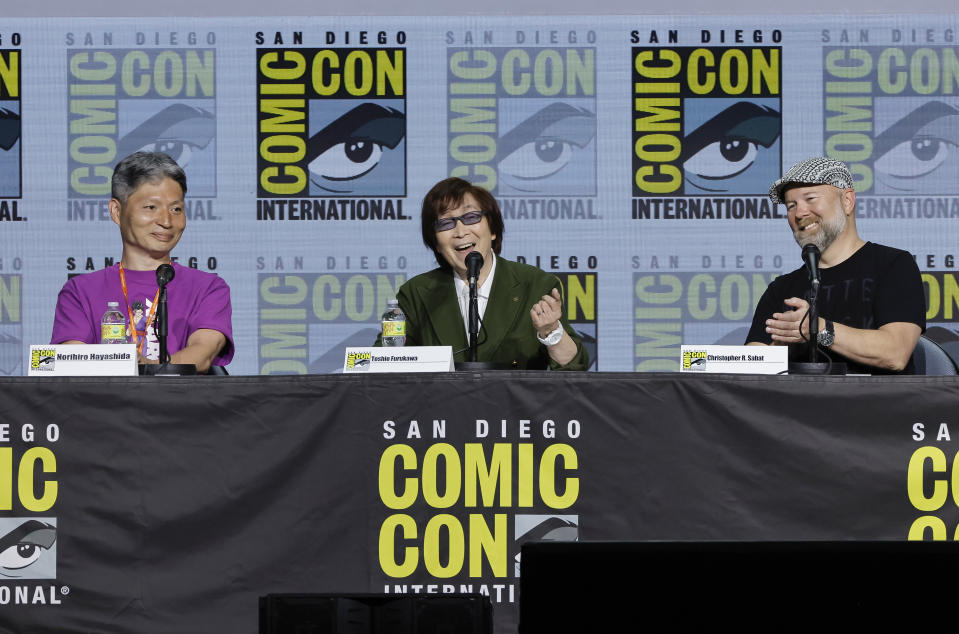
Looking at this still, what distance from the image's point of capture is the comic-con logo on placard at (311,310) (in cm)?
428

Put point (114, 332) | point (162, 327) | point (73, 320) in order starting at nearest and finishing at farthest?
point (162, 327) < point (114, 332) < point (73, 320)

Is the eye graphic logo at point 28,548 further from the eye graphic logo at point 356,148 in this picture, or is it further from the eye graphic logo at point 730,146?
the eye graphic logo at point 730,146

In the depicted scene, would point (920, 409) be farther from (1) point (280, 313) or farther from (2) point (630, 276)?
(1) point (280, 313)

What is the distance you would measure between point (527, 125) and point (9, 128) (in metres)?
2.13

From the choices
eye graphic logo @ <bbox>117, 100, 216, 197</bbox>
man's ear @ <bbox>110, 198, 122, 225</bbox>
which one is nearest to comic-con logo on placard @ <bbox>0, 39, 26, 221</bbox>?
eye graphic logo @ <bbox>117, 100, 216, 197</bbox>

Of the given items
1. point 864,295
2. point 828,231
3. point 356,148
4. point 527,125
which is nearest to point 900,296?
point 864,295

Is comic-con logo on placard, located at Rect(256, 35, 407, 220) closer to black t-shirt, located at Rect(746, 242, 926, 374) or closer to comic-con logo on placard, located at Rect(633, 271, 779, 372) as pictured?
comic-con logo on placard, located at Rect(633, 271, 779, 372)

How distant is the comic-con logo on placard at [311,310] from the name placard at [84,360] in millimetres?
1740

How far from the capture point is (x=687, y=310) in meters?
4.26

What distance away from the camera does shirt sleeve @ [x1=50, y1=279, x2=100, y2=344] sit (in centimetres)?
318

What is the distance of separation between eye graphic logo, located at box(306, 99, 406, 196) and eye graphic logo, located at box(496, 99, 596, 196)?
1.41 feet

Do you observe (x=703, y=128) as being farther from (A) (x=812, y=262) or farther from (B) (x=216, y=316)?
(B) (x=216, y=316)

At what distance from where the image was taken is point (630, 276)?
4281 mm

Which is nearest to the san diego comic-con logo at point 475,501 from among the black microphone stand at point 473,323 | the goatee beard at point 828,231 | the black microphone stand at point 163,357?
the black microphone stand at point 473,323
